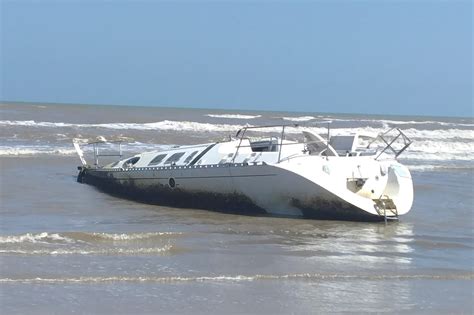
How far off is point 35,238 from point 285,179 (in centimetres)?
512

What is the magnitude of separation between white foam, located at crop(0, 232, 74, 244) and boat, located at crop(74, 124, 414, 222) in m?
4.60

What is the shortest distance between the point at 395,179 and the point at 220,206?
12.0ft

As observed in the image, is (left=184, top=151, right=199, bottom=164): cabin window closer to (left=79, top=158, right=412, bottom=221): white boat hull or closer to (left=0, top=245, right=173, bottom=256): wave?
(left=79, top=158, right=412, bottom=221): white boat hull

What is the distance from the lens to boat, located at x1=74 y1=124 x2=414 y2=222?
13.7m

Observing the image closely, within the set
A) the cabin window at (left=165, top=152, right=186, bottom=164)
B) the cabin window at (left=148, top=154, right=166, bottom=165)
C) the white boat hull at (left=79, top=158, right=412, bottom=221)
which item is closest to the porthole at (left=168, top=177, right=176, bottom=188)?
the white boat hull at (left=79, top=158, right=412, bottom=221)

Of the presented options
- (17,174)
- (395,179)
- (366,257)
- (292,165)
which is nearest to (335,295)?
(366,257)

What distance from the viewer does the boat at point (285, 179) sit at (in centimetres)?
1367

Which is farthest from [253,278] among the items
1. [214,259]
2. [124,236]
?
[124,236]

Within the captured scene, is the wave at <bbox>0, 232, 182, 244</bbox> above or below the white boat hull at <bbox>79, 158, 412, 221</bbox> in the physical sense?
below

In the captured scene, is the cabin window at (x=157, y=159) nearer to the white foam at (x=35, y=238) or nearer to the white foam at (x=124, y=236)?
the white foam at (x=124, y=236)

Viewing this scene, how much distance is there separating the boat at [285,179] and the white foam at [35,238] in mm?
4600

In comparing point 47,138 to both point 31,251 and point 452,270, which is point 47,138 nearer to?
point 31,251

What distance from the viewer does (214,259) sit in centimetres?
987

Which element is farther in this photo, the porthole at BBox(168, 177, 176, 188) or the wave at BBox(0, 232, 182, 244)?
the porthole at BBox(168, 177, 176, 188)
